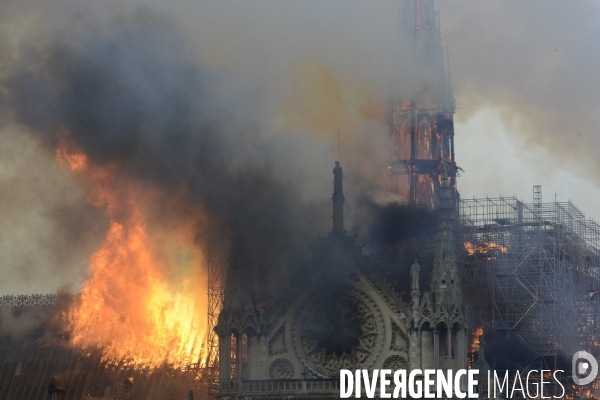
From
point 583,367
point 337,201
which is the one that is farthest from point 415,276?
point 583,367

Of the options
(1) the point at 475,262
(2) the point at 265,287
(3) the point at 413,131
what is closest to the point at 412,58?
(3) the point at 413,131

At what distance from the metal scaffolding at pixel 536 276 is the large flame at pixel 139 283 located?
16.5 metres

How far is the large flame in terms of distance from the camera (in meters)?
97.8

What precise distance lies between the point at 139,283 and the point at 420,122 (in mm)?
19671

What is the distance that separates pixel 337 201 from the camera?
85938mm

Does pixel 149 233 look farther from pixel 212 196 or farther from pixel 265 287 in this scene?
pixel 265 287

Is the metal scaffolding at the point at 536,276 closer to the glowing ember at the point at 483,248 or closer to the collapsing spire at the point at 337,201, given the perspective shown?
the glowing ember at the point at 483,248

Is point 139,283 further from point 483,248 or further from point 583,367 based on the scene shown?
point 583,367

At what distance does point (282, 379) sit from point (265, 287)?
517 centimetres

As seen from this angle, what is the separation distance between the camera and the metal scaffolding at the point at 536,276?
92375 millimetres

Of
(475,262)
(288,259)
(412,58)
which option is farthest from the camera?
(412,58)

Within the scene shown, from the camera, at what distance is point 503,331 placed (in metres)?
93.4

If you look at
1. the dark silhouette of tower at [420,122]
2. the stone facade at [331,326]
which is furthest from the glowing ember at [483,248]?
the stone facade at [331,326]

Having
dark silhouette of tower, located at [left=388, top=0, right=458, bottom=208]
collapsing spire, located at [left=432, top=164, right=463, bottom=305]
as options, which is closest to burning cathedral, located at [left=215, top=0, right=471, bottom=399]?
collapsing spire, located at [left=432, top=164, right=463, bottom=305]
